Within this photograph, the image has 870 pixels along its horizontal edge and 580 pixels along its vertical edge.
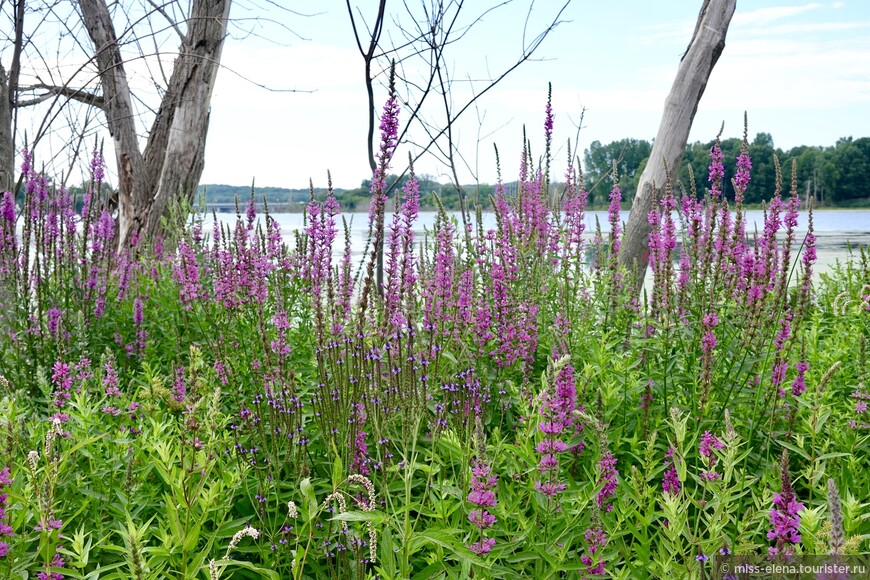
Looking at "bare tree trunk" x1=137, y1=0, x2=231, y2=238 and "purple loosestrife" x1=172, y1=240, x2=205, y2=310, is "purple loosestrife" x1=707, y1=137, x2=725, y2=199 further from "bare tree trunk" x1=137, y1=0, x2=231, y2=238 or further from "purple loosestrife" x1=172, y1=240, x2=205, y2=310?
"bare tree trunk" x1=137, y1=0, x2=231, y2=238

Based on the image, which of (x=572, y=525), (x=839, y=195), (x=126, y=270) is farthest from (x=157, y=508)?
(x=839, y=195)

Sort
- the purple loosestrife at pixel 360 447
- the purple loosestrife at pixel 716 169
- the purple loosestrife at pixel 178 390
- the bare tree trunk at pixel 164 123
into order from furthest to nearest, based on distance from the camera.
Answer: the bare tree trunk at pixel 164 123
the purple loosestrife at pixel 716 169
the purple loosestrife at pixel 178 390
the purple loosestrife at pixel 360 447

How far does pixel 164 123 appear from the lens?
9.55m

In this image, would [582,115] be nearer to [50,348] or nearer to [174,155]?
[174,155]

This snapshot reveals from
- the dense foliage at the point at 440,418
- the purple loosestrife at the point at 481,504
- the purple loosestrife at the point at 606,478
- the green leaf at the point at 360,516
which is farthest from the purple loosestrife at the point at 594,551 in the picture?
the green leaf at the point at 360,516

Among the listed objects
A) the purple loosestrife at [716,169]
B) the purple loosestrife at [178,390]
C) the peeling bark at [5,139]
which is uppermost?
the peeling bark at [5,139]

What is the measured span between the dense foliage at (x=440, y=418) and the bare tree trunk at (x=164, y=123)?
3.62m

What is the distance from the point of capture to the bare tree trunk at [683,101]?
8.09 meters

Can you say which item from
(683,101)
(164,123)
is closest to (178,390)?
(683,101)

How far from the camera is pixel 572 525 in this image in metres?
2.49

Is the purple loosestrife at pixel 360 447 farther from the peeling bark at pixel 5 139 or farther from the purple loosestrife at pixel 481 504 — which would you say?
the peeling bark at pixel 5 139

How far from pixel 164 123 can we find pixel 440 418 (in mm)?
7812

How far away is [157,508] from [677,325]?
8.82ft

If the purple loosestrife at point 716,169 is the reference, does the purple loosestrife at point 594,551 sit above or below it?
below
